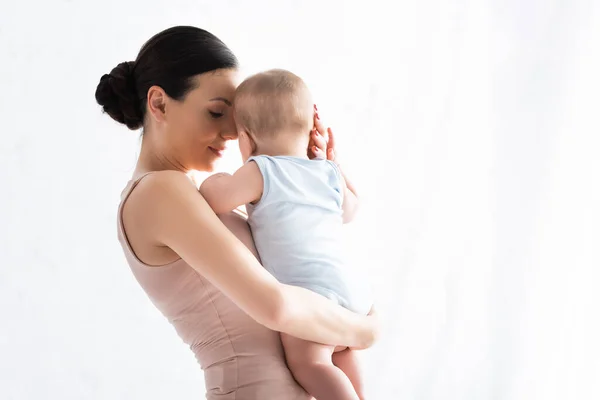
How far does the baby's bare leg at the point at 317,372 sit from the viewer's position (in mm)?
1594

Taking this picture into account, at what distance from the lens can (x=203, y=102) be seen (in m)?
1.77

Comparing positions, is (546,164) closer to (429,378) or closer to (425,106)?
(425,106)

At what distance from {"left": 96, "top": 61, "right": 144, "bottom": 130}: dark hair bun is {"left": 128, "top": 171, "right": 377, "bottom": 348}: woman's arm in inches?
12.1

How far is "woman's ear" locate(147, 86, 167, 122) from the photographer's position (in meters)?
1.79

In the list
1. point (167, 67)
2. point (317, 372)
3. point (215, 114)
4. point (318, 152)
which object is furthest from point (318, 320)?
point (167, 67)

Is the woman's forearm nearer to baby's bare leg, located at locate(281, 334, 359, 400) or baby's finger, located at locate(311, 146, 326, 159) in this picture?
baby's bare leg, located at locate(281, 334, 359, 400)

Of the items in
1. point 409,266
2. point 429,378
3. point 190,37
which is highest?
point 190,37

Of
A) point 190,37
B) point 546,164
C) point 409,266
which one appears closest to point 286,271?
point 190,37

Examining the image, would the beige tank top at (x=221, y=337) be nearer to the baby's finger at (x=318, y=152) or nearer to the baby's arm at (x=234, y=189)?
the baby's arm at (x=234, y=189)

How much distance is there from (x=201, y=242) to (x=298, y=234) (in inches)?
9.0

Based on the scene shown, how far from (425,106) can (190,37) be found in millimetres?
1602

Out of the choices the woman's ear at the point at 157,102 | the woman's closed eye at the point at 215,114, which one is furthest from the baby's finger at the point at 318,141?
the woman's ear at the point at 157,102

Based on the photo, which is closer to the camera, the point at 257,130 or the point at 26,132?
the point at 257,130

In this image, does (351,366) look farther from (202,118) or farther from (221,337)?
(202,118)
